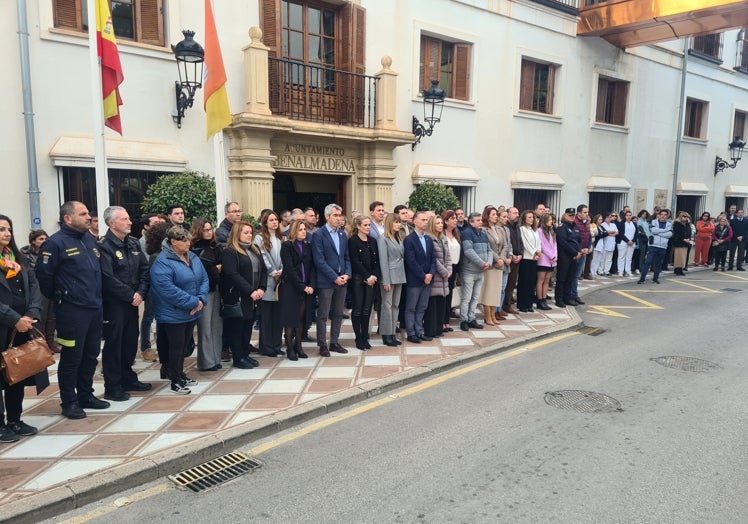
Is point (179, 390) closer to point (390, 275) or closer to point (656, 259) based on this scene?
point (390, 275)

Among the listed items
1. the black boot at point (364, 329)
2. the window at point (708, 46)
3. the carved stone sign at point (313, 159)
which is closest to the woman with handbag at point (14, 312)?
the black boot at point (364, 329)

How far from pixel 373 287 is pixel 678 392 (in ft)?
12.7

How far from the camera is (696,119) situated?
21594 mm

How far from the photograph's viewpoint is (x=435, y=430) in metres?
4.88

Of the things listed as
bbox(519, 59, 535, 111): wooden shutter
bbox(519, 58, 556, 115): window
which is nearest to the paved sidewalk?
bbox(519, 59, 535, 111): wooden shutter

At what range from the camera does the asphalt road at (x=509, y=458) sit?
11.9 ft

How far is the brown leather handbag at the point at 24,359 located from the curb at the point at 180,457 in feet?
3.61

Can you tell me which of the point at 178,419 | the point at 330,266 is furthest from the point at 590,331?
the point at 178,419

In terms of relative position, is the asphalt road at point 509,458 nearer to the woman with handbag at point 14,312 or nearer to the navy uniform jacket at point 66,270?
the woman with handbag at point 14,312

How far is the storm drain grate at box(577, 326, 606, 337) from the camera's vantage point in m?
8.67

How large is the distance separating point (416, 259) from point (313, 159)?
477 cm

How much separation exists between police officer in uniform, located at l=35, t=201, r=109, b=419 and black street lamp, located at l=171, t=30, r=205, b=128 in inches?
194

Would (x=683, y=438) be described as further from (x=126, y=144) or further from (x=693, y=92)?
(x=693, y=92)

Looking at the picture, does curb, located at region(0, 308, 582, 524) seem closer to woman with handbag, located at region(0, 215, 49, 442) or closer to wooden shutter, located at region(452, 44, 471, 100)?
woman with handbag, located at region(0, 215, 49, 442)
